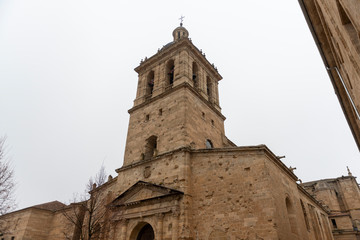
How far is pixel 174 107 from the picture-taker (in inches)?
636

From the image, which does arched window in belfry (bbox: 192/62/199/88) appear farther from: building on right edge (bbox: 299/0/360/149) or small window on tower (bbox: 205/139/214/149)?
building on right edge (bbox: 299/0/360/149)

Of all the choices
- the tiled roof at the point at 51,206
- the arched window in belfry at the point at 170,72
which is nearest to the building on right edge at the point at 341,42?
the arched window in belfry at the point at 170,72

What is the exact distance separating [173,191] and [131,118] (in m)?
8.52

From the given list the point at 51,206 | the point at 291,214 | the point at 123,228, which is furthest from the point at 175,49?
the point at 51,206

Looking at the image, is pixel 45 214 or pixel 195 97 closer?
pixel 195 97

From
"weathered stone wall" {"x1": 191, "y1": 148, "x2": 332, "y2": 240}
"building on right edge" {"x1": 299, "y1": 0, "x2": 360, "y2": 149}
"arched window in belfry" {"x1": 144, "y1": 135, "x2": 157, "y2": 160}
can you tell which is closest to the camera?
"building on right edge" {"x1": 299, "y1": 0, "x2": 360, "y2": 149}

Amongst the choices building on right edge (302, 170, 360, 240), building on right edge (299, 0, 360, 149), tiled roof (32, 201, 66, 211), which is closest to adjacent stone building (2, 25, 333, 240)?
building on right edge (299, 0, 360, 149)

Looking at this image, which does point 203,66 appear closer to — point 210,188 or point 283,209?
point 210,188

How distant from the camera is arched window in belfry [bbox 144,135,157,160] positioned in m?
Answer: 16.0

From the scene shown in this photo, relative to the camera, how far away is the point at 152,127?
16.8m

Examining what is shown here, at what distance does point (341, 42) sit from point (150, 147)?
13.7 metres

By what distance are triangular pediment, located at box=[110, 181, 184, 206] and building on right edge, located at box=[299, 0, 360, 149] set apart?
8.36 meters

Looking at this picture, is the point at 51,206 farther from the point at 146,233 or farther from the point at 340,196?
the point at 340,196

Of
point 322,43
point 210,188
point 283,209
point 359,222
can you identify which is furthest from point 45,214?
point 359,222
